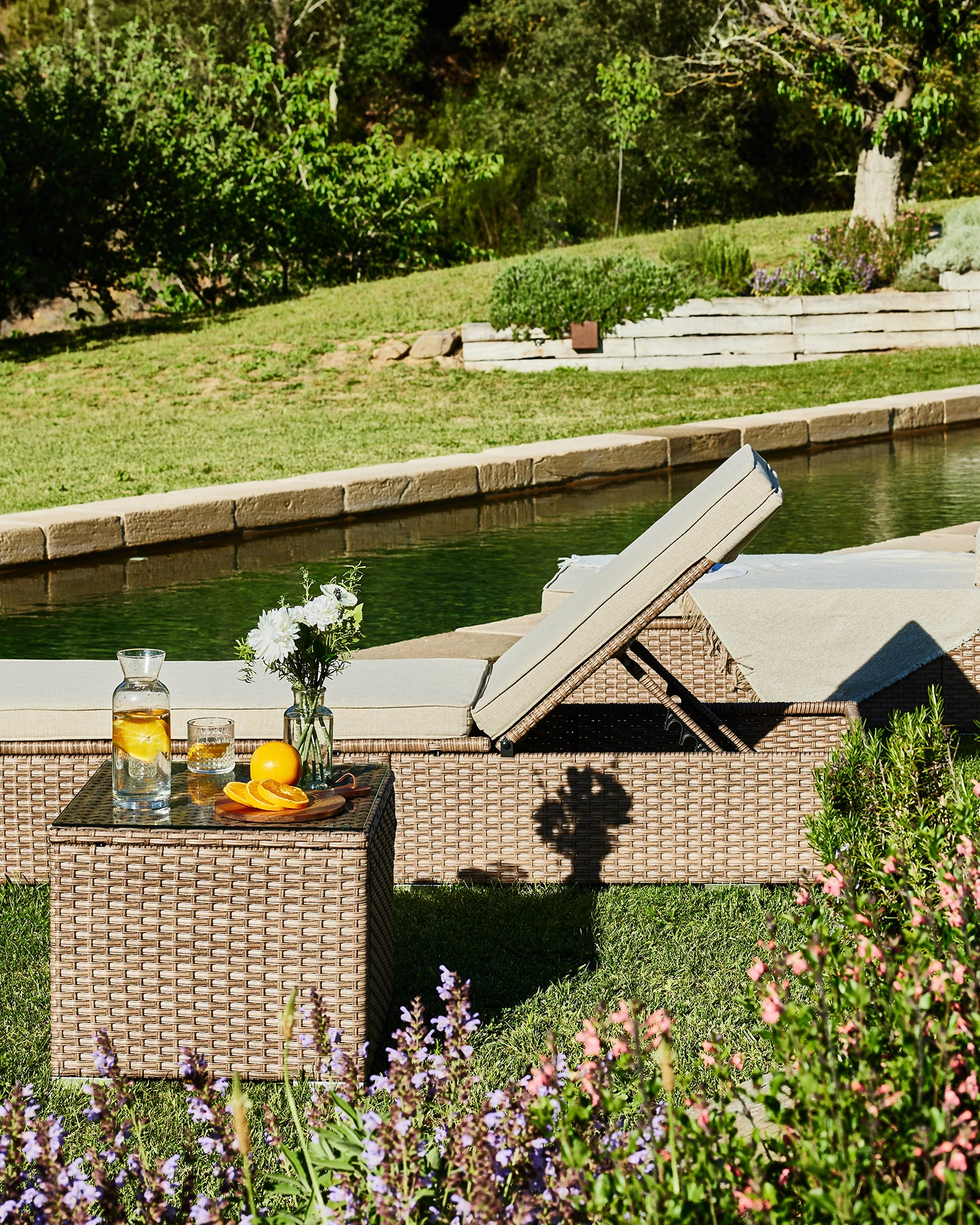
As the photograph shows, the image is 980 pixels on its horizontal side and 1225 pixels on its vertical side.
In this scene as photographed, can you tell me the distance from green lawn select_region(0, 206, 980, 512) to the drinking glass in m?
6.37

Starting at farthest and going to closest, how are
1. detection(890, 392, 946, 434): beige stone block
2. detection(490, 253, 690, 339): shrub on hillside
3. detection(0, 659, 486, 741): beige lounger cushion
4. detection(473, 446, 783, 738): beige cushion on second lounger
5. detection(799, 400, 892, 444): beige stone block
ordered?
detection(490, 253, 690, 339): shrub on hillside → detection(890, 392, 946, 434): beige stone block → detection(799, 400, 892, 444): beige stone block → detection(0, 659, 486, 741): beige lounger cushion → detection(473, 446, 783, 738): beige cushion on second lounger

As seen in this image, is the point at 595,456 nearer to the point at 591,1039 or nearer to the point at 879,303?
the point at 879,303

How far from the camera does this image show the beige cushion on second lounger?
349 centimetres

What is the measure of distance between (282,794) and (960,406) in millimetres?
11077

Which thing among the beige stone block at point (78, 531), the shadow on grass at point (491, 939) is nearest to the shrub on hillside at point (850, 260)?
the beige stone block at point (78, 531)

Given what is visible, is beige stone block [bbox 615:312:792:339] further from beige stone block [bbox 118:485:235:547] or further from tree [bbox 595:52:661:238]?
beige stone block [bbox 118:485:235:547]

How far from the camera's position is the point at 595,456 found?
411 inches

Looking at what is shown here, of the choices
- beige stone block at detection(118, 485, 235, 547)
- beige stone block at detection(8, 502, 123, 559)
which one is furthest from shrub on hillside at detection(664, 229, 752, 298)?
beige stone block at detection(8, 502, 123, 559)

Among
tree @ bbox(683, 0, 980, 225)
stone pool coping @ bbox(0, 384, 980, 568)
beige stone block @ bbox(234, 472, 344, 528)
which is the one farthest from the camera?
tree @ bbox(683, 0, 980, 225)

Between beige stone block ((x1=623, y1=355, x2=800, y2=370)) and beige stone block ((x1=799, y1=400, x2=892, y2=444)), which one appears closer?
beige stone block ((x1=799, y1=400, x2=892, y2=444))

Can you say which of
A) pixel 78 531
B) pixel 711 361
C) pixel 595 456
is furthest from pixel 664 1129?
pixel 711 361

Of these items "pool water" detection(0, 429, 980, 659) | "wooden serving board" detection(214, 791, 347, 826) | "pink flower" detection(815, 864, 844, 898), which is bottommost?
"pool water" detection(0, 429, 980, 659)

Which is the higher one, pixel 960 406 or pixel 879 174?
pixel 879 174

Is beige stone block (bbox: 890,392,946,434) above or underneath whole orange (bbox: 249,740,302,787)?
underneath
